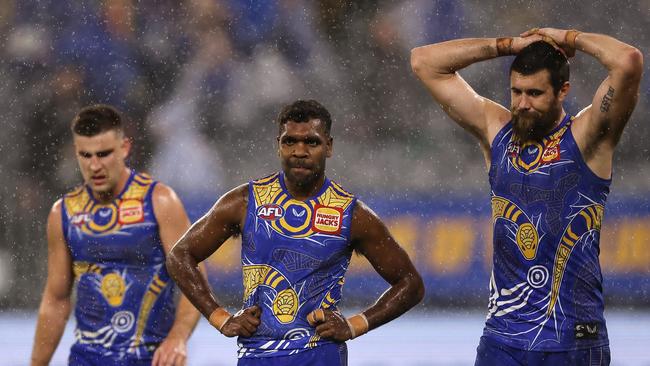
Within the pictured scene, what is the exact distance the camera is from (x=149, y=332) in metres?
5.68

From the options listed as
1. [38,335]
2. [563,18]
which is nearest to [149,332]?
[38,335]

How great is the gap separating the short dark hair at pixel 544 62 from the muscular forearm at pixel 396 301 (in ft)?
3.23

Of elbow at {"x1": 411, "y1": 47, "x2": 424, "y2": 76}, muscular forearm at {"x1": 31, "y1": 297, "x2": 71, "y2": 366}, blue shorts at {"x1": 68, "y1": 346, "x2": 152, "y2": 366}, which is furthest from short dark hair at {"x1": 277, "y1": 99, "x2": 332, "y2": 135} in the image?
muscular forearm at {"x1": 31, "y1": 297, "x2": 71, "y2": 366}

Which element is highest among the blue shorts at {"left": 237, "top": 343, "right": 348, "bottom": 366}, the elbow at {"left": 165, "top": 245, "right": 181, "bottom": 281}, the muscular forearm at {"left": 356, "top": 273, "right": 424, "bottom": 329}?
the elbow at {"left": 165, "top": 245, "right": 181, "bottom": 281}

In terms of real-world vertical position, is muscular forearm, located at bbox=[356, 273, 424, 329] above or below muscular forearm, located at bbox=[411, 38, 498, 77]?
below

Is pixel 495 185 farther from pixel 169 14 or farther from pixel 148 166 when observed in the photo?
pixel 169 14

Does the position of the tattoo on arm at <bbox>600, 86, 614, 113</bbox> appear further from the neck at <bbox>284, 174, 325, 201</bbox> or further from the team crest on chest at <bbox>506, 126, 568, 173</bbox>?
the neck at <bbox>284, 174, 325, 201</bbox>

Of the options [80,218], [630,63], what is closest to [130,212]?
[80,218]

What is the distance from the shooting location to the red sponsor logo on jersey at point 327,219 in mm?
4520

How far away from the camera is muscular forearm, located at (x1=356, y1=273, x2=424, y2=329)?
4547 mm

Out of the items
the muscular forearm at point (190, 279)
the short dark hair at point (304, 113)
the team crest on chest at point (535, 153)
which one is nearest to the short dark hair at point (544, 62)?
the team crest on chest at point (535, 153)

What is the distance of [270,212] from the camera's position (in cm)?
454

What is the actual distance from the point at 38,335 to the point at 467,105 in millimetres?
2587

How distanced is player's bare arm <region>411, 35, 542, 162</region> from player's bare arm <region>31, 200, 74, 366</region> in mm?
2131
